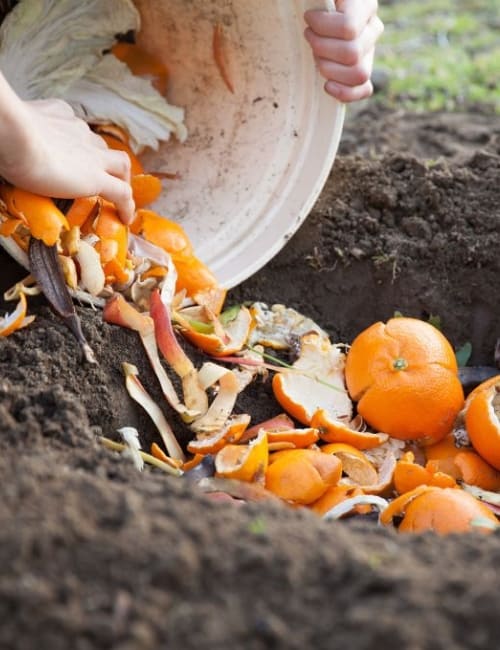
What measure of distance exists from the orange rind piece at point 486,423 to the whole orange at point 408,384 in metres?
0.08

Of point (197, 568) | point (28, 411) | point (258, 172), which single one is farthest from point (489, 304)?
point (197, 568)

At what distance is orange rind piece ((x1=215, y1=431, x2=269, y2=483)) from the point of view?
231 cm

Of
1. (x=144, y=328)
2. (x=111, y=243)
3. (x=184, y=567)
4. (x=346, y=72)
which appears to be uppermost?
(x=184, y=567)

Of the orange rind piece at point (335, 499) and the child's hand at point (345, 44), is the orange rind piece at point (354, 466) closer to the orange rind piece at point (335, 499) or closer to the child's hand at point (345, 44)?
the orange rind piece at point (335, 499)

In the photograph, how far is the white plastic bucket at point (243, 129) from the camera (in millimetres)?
3041

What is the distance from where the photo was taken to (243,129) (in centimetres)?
323

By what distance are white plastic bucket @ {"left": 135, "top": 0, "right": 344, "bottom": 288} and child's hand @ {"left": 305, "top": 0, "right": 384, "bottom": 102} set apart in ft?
0.24

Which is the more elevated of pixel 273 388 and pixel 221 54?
pixel 221 54

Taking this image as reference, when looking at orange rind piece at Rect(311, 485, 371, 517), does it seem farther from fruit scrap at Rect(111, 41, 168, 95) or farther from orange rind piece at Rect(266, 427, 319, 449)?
fruit scrap at Rect(111, 41, 168, 95)

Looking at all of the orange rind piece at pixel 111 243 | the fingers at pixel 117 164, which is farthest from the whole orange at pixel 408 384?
the fingers at pixel 117 164

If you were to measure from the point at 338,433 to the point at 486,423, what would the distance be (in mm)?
365

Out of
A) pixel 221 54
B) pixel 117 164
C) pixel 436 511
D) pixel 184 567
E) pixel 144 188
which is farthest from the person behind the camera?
pixel 221 54

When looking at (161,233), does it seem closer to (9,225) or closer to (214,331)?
(214,331)

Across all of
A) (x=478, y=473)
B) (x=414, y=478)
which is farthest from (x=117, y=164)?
(x=478, y=473)
